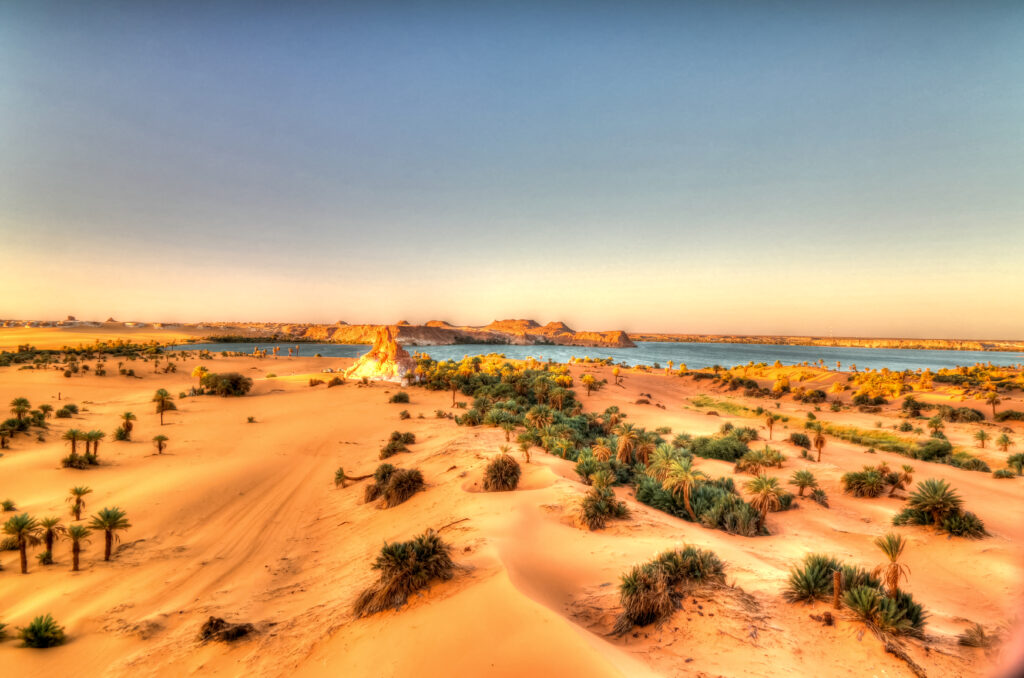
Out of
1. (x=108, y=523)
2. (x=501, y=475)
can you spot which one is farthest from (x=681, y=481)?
(x=108, y=523)

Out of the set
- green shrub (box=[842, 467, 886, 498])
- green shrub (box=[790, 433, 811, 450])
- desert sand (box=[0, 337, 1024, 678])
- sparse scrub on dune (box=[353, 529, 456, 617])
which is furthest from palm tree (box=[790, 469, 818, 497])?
sparse scrub on dune (box=[353, 529, 456, 617])

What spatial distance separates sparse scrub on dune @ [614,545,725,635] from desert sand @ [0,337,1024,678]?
0.23m

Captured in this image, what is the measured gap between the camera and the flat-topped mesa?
41.6m

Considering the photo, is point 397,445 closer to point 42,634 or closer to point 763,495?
point 42,634

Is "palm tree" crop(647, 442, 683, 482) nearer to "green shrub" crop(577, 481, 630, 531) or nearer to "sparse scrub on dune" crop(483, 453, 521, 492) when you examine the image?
"green shrub" crop(577, 481, 630, 531)

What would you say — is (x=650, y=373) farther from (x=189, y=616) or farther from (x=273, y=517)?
(x=189, y=616)

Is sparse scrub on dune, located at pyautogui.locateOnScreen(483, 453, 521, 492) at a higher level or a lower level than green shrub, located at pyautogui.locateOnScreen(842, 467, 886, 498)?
higher

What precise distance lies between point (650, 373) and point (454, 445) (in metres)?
49.1

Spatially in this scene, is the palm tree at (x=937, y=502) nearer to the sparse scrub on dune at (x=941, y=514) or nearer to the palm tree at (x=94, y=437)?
the sparse scrub on dune at (x=941, y=514)

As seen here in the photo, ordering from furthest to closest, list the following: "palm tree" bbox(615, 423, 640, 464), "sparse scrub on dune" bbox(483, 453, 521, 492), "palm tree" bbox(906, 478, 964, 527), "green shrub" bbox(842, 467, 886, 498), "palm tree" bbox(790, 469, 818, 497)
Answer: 1. "palm tree" bbox(615, 423, 640, 464)
2. "green shrub" bbox(842, 467, 886, 498)
3. "palm tree" bbox(790, 469, 818, 497)
4. "sparse scrub on dune" bbox(483, 453, 521, 492)
5. "palm tree" bbox(906, 478, 964, 527)

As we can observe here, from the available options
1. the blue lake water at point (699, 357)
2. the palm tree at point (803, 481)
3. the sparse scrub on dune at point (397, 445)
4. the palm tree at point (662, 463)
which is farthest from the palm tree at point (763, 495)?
the blue lake water at point (699, 357)

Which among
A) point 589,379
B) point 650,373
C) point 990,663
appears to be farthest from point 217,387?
point 650,373

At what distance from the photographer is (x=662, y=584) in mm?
6418

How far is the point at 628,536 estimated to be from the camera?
1001 centimetres
